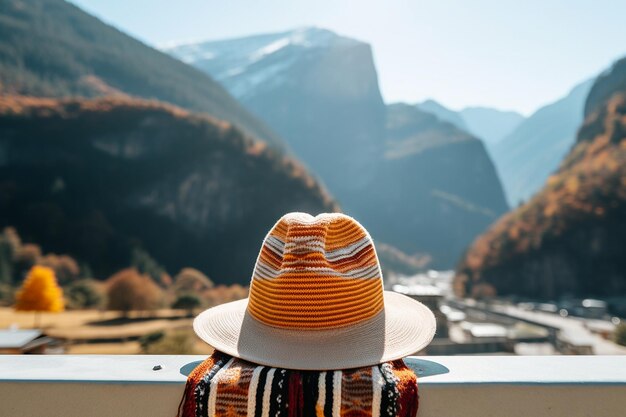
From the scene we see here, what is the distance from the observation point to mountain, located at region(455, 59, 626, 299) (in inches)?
2191

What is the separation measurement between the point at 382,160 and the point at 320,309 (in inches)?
7138

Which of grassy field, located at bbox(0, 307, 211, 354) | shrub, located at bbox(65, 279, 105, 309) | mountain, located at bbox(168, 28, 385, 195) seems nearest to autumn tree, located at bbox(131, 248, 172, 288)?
shrub, located at bbox(65, 279, 105, 309)

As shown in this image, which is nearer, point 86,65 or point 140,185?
point 140,185

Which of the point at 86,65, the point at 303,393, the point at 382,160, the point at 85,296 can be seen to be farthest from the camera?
the point at 382,160

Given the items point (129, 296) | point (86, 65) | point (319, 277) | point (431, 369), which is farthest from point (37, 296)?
point (86, 65)

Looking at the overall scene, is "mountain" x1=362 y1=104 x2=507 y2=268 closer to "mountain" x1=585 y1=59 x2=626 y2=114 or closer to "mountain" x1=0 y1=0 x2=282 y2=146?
"mountain" x1=0 y1=0 x2=282 y2=146

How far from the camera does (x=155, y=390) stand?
1.52 meters

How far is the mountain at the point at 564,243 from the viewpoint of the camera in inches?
2191

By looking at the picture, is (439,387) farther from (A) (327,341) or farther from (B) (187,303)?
(B) (187,303)

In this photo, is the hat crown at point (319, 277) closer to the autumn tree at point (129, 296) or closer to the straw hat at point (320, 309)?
the straw hat at point (320, 309)

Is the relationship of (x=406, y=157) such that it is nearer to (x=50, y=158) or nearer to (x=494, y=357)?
(x=50, y=158)

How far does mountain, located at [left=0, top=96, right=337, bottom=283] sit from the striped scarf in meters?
65.2

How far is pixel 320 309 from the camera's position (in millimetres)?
1366

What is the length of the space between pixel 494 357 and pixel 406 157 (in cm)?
17973
